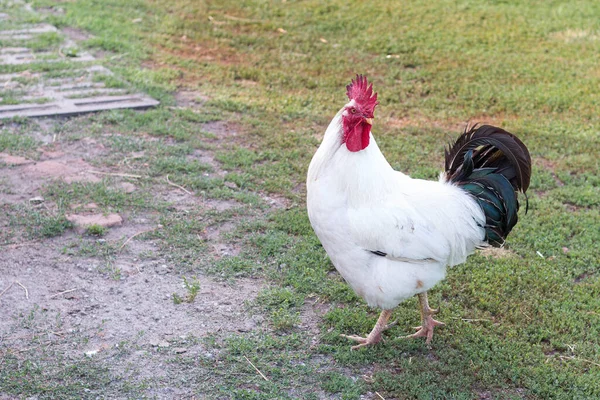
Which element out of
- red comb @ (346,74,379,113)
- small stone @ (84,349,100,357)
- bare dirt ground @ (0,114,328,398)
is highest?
red comb @ (346,74,379,113)

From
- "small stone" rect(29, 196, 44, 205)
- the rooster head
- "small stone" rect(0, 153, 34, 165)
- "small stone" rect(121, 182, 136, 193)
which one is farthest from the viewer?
"small stone" rect(0, 153, 34, 165)

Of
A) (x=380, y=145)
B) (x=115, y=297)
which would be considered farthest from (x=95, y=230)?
(x=380, y=145)

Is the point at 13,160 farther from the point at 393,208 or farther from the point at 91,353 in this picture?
the point at 393,208

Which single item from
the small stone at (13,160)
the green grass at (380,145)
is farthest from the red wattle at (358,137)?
the small stone at (13,160)

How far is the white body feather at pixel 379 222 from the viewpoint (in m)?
4.18

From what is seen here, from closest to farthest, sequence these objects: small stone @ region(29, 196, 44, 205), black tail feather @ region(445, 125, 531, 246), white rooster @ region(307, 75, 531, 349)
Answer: white rooster @ region(307, 75, 531, 349), black tail feather @ region(445, 125, 531, 246), small stone @ region(29, 196, 44, 205)

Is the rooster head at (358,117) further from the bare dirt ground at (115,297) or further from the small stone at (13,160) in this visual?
the small stone at (13,160)

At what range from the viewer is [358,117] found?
404 centimetres

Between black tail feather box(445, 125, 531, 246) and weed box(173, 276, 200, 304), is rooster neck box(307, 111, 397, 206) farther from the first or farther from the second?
weed box(173, 276, 200, 304)

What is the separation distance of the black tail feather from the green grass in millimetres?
827

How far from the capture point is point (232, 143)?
7.09 meters

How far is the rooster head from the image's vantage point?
4051 millimetres

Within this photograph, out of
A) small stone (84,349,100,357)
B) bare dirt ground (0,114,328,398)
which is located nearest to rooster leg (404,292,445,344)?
bare dirt ground (0,114,328,398)

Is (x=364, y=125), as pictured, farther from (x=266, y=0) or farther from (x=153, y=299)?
(x=266, y=0)
